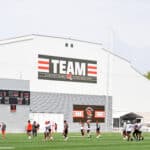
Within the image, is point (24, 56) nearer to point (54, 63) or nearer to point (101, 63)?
point (54, 63)

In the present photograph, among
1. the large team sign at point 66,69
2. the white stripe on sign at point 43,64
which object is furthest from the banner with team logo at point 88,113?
the white stripe on sign at point 43,64

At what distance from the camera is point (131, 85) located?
98.1 metres

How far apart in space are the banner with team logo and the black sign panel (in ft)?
30.8

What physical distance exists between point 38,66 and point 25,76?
9.53 ft

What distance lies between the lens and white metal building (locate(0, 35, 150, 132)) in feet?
275

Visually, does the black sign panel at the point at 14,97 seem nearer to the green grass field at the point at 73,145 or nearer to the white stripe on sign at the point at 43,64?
the white stripe on sign at the point at 43,64

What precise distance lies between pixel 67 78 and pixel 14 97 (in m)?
10.3

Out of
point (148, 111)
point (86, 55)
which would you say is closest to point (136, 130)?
point (86, 55)

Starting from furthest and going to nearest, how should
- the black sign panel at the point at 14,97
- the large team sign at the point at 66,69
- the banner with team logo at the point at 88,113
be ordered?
the banner with team logo at the point at 88,113
the large team sign at the point at 66,69
the black sign panel at the point at 14,97

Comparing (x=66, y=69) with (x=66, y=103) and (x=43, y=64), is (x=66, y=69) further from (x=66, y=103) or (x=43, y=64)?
(x=66, y=103)

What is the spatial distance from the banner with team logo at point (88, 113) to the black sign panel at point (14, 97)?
939 centimetres

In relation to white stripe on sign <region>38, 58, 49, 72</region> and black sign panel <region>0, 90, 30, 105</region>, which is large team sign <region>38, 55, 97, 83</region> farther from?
black sign panel <region>0, 90, 30, 105</region>

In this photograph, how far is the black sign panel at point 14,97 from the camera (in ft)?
268

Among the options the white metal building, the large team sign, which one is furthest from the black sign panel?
the large team sign
